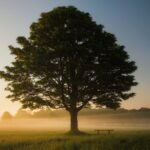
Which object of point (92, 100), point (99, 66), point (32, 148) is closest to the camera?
point (32, 148)

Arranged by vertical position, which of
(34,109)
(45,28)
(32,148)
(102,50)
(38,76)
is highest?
(45,28)

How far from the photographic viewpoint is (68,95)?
4825 cm

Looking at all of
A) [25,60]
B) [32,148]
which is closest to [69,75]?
[25,60]

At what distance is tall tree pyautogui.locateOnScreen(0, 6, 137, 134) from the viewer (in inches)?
1806

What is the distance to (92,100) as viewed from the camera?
4906cm

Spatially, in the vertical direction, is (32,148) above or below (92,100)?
below

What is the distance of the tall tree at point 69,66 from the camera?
45.9 m

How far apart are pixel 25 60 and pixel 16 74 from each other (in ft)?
7.88

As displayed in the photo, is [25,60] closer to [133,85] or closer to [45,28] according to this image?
[45,28]

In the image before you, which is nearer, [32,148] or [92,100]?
[32,148]

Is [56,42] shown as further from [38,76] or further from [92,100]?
[92,100]

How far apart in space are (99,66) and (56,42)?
5.99m

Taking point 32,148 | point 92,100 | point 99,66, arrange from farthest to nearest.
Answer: point 92,100
point 99,66
point 32,148

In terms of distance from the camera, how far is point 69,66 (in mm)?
46438
